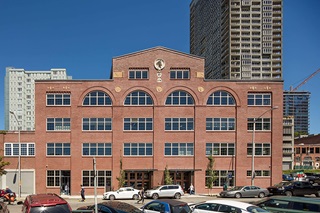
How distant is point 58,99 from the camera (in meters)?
35.2

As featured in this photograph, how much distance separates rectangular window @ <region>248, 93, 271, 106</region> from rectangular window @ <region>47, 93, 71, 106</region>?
24.5 meters

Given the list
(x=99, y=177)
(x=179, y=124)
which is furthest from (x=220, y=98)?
(x=99, y=177)

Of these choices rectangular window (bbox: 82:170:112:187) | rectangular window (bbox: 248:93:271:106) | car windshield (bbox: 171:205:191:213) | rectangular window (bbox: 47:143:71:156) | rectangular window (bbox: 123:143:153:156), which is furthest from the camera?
rectangular window (bbox: 248:93:271:106)

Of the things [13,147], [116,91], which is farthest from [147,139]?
[13,147]

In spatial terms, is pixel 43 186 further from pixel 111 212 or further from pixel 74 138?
pixel 111 212

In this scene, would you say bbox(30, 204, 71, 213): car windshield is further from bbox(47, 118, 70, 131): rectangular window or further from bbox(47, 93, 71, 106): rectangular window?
bbox(47, 93, 71, 106): rectangular window

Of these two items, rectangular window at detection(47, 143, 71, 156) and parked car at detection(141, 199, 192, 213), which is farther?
rectangular window at detection(47, 143, 71, 156)

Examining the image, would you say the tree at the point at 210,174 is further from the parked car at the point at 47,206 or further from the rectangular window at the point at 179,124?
the parked car at the point at 47,206

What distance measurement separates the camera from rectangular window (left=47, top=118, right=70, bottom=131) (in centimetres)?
3491

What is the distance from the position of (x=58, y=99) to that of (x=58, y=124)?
3.31 meters

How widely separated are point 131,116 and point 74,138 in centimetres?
792

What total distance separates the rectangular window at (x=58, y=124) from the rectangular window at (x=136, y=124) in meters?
7.64

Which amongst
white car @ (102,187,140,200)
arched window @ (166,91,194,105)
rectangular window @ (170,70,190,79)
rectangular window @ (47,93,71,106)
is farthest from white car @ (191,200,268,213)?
rectangular window @ (47,93,71,106)

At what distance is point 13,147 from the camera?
34.7m
